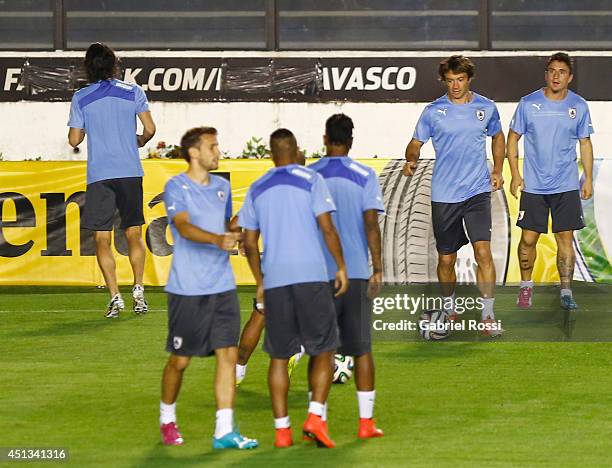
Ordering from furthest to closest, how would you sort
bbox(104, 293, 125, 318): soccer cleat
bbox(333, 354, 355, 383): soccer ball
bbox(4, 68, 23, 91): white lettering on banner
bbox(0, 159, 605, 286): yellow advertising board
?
bbox(4, 68, 23, 91): white lettering on banner, bbox(0, 159, 605, 286): yellow advertising board, bbox(104, 293, 125, 318): soccer cleat, bbox(333, 354, 355, 383): soccer ball

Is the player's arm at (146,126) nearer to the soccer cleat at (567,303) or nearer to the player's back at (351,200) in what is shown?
the soccer cleat at (567,303)

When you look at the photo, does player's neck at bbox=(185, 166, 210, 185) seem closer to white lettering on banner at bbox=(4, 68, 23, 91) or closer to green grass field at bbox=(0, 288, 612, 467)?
green grass field at bbox=(0, 288, 612, 467)

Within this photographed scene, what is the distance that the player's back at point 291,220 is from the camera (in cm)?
812

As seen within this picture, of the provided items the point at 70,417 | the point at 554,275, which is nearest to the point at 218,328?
the point at 70,417

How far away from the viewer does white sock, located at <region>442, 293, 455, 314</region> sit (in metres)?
12.5

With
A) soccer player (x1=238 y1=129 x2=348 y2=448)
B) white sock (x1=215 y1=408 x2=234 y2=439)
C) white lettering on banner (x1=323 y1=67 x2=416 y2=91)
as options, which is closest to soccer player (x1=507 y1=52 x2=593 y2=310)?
soccer player (x1=238 y1=129 x2=348 y2=448)

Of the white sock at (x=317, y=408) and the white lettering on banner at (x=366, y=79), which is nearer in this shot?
the white sock at (x=317, y=408)

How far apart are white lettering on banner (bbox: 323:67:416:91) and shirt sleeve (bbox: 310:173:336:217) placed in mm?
12790

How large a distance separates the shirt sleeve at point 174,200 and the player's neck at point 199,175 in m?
0.12

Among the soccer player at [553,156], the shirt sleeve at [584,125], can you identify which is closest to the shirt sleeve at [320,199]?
the soccer player at [553,156]

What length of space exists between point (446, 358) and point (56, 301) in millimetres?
5031

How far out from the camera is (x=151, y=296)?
15.3 meters

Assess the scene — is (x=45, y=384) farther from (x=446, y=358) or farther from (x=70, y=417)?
(x=446, y=358)

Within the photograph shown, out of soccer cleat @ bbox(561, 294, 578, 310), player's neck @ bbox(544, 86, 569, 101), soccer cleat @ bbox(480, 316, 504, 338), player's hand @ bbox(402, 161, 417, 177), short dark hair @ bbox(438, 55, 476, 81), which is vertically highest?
short dark hair @ bbox(438, 55, 476, 81)
